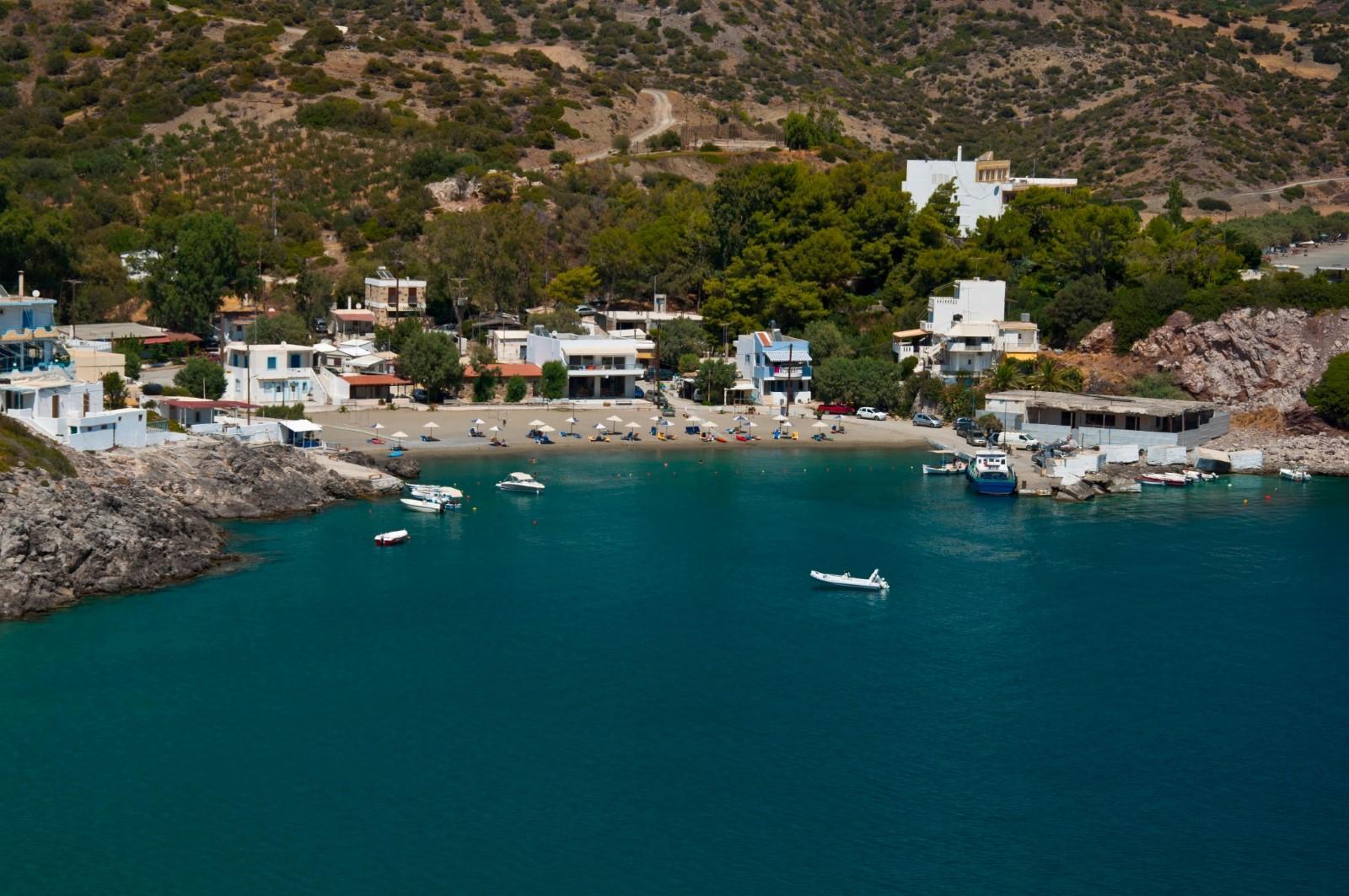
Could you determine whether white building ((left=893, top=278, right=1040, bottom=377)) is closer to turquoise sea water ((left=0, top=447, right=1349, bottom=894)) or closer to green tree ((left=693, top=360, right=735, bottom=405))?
green tree ((left=693, top=360, right=735, bottom=405))

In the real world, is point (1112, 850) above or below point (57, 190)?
below

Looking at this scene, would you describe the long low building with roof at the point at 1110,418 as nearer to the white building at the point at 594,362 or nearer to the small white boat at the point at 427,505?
the white building at the point at 594,362

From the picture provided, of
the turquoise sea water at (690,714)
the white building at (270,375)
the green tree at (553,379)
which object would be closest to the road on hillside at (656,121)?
the green tree at (553,379)

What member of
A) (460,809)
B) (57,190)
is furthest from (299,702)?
(57,190)

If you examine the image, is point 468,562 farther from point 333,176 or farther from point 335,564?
point 333,176

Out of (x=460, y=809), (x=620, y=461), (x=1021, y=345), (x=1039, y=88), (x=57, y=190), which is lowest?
(x=460, y=809)

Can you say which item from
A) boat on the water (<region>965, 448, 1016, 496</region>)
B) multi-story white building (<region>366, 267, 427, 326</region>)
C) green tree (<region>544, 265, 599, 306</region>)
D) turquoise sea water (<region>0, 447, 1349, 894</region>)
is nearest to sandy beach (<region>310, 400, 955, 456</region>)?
boat on the water (<region>965, 448, 1016, 496</region>)

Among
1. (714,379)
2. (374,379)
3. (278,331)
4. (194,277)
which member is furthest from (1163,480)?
(194,277)
